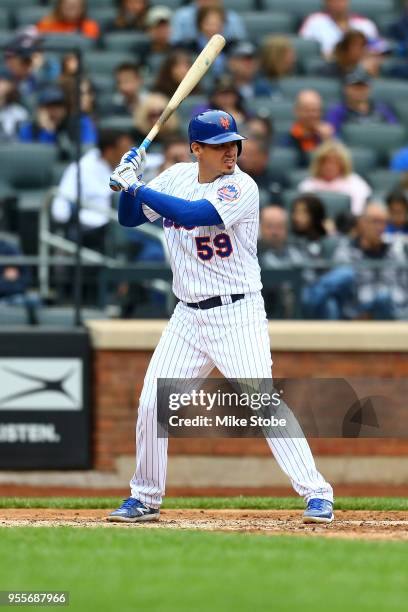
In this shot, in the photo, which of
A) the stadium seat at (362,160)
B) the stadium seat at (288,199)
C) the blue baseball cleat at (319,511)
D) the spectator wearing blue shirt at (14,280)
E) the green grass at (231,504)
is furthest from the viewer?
the stadium seat at (362,160)

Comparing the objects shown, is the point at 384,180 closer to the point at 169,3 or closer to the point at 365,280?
the point at 365,280

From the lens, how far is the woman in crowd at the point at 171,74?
1181 centimetres

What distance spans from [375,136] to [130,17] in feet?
8.38

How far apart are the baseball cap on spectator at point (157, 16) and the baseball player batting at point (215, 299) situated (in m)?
6.55

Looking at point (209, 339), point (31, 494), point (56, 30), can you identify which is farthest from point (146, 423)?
point (56, 30)

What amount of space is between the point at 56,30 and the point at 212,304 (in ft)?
23.1

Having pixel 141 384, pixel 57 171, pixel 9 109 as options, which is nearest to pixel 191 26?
pixel 9 109

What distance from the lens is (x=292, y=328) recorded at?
1017 cm

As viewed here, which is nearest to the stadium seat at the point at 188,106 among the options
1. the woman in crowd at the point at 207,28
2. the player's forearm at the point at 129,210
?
the woman in crowd at the point at 207,28

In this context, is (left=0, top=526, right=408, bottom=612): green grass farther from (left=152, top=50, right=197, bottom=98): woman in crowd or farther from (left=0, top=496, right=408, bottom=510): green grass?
(left=152, top=50, right=197, bottom=98): woman in crowd

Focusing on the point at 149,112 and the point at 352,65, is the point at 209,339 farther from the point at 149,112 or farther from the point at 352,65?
the point at 352,65

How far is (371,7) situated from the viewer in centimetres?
1442

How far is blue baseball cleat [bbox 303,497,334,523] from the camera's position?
6.32 meters

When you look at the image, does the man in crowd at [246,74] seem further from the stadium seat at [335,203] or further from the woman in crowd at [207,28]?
the stadium seat at [335,203]
